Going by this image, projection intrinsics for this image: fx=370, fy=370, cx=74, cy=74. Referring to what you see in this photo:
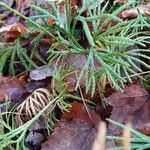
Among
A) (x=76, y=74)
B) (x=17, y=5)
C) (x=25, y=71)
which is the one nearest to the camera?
(x=76, y=74)

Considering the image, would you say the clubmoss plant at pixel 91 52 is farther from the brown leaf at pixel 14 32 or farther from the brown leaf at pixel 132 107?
the brown leaf at pixel 14 32

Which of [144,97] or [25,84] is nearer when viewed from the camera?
[144,97]

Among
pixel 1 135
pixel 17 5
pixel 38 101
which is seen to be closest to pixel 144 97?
pixel 38 101

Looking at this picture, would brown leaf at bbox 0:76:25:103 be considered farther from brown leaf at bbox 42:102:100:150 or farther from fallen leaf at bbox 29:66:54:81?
brown leaf at bbox 42:102:100:150

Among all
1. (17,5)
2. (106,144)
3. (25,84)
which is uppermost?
(17,5)

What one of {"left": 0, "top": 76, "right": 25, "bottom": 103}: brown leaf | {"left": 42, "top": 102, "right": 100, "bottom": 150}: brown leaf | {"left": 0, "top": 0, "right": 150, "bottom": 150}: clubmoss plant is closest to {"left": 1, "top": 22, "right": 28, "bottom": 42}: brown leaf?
{"left": 0, "top": 76, "right": 25, "bottom": 103}: brown leaf

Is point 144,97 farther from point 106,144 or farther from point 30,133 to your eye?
point 30,133

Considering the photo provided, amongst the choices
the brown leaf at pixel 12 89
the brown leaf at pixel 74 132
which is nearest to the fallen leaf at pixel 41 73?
the brown leaf at pixel 12 89
